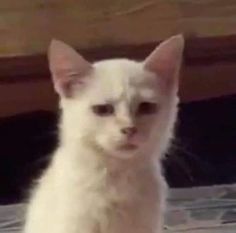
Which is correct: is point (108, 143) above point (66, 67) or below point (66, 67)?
below

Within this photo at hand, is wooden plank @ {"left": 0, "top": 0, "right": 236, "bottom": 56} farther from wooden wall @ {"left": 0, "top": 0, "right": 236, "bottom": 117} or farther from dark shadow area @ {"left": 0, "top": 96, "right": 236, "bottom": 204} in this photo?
dark shadow area @ {"left": 0, "top": 96, "right": 236, "bottom": 204}

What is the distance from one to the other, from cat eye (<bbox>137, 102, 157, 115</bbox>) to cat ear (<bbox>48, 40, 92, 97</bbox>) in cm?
10

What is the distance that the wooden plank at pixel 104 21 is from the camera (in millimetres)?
1446

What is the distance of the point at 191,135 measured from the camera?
6.41ft

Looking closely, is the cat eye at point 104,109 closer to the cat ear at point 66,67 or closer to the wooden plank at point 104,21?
the cat ear at point 66,67

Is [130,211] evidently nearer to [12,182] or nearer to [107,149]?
[107,149]

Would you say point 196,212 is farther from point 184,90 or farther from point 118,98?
point 118,98

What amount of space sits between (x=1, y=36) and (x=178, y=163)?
0.62 metres

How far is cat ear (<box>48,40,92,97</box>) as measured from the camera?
125cm

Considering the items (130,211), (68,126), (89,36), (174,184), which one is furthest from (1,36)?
(174,184)

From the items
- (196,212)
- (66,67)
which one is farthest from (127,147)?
(196,212)

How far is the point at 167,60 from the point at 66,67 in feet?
0.53

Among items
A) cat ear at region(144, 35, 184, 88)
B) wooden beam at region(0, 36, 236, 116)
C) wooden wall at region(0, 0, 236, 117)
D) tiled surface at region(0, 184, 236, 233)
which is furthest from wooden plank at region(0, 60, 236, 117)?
cat ear at region(144, 35, 184, 88)

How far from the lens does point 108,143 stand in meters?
1.23
